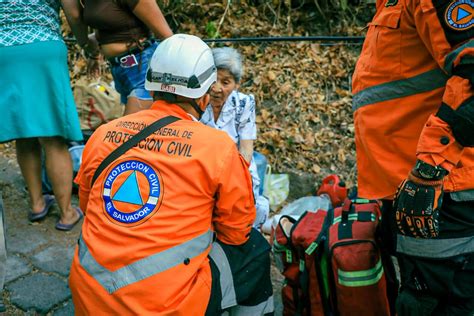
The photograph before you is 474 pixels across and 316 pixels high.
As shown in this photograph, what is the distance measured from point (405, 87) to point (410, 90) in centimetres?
2

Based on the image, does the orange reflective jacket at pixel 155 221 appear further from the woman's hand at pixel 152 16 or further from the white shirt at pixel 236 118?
the white shirt at pixel 236 118

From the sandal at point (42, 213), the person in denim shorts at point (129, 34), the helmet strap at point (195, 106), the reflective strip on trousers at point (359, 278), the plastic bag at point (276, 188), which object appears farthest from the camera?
the plastic bag at point (276, 188)

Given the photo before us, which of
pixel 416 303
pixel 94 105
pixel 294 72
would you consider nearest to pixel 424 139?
pixel 416 303

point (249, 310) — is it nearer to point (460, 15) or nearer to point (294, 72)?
point (460, 15)

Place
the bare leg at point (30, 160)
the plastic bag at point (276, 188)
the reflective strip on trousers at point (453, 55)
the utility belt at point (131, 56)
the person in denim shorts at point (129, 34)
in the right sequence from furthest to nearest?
the plastic bag at point (276, 188), the bare leg at point (30, 160), the utility belt at point (131, 56), the person in denim shorts at point (129, 34), the reflective strip on trousers at point (453, 55)

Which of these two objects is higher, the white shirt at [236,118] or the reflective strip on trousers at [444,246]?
the reflective strip on trousers at [444,246]

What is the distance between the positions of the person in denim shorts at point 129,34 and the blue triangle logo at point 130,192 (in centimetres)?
130

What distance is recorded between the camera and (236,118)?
11.9ft

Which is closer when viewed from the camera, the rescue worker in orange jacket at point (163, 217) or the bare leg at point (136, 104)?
the rescue worker in orange jacket at point (163, 217)

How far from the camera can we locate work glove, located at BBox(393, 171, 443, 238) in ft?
6.08

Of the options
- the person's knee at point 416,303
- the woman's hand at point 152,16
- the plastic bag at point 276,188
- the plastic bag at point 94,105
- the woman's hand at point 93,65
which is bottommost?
the plastic bag at point 276,188

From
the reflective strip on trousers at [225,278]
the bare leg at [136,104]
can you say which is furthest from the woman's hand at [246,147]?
the reflective strip on trousers at [225,278]

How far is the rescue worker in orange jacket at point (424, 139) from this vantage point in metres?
1.79

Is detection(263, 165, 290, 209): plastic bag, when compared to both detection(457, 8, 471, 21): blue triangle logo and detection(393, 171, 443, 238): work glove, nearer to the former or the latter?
detection(393, 171, 443, 238): work glove
